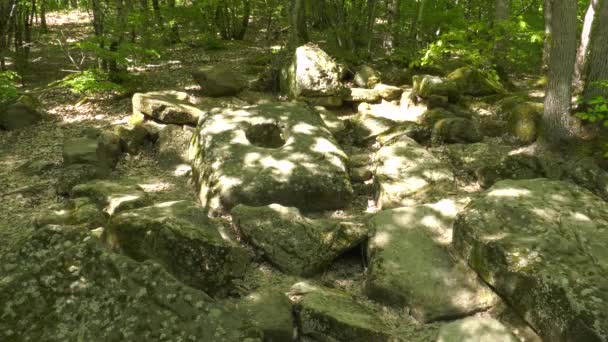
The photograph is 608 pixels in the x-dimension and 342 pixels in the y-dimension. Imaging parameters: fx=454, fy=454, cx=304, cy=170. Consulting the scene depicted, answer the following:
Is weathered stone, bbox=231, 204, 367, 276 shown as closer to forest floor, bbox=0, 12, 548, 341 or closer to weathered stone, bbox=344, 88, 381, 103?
forest floor, bbox=0, 12, 548, 341

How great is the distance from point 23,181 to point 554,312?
268 inches

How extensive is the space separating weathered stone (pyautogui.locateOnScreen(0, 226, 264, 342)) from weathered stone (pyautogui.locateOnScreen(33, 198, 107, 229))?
5.96ft

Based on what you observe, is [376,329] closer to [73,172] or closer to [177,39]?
[73,172]

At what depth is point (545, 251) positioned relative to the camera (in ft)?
14.0

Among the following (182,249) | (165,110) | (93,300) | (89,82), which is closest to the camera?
(93,300)

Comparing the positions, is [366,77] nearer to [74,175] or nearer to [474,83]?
[474,83]

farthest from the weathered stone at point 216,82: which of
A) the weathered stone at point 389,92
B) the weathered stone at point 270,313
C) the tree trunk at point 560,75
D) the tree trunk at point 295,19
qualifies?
the weathered stone at point 270,313

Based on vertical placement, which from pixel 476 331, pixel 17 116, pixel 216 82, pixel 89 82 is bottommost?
pixel 476 331

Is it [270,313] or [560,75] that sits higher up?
[560,75]

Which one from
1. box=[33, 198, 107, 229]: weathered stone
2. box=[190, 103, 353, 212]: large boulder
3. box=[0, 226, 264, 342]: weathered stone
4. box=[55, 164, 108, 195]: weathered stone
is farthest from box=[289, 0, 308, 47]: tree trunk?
box=[0, 226, 264, 342]: weathered stone

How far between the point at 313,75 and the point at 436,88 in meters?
2.52

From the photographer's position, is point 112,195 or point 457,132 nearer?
point 112,195

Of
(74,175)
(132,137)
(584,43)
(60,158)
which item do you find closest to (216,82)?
(132,137)

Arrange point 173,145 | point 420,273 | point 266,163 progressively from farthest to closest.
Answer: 1. point 173,145
2. point 266,163
3. point 420,273
